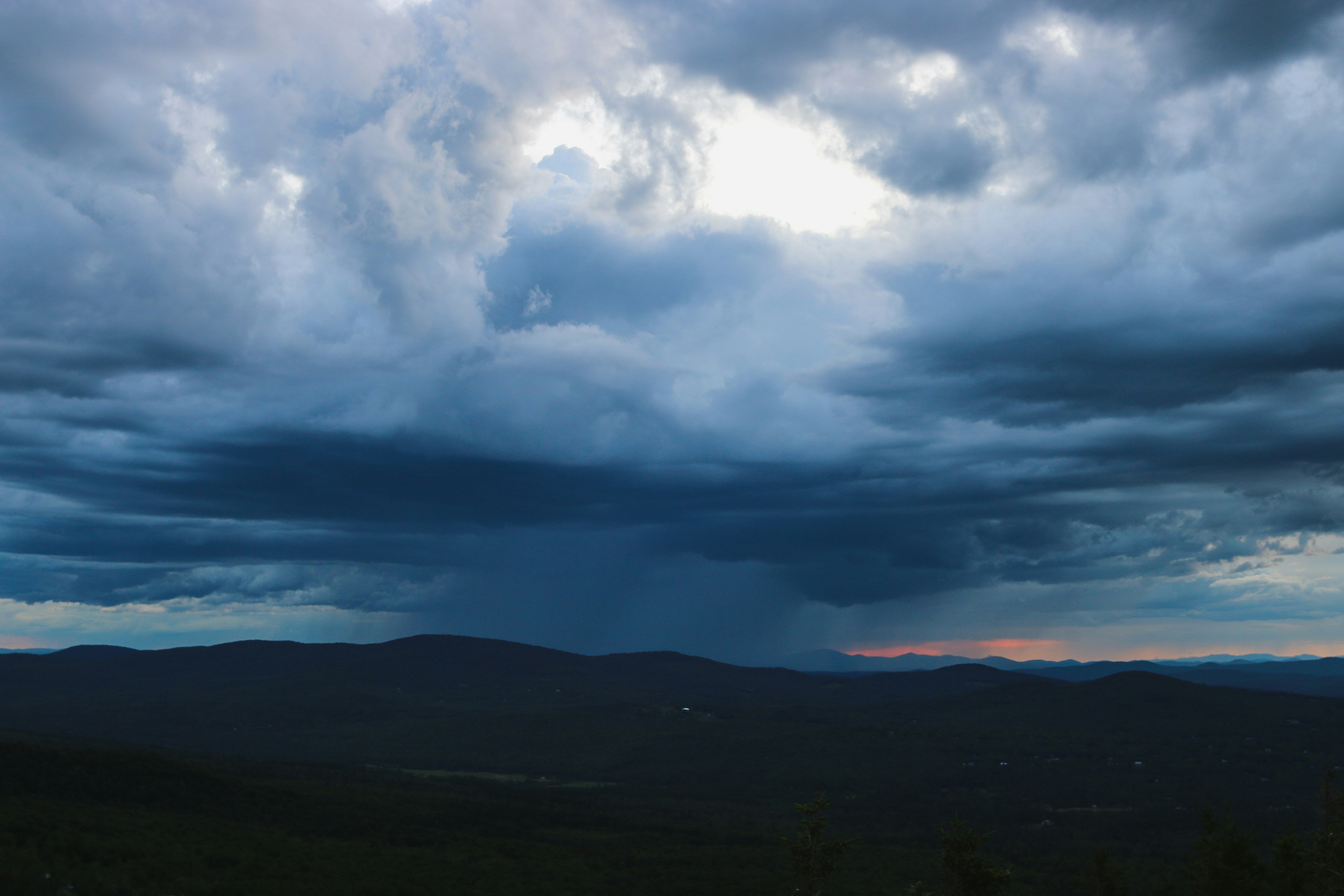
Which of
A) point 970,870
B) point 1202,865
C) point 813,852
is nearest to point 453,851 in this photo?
point 813,852

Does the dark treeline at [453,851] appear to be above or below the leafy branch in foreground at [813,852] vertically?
below

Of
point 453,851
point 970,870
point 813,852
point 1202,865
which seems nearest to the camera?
point 970,870

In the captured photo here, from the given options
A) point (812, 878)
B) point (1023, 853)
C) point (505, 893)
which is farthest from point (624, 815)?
point (812, 878)

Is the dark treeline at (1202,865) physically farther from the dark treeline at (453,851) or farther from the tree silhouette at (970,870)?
the dark treeline at (453,851)

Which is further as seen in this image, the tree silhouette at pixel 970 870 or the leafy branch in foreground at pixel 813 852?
the leafy branch in foreground at pixel 813 852

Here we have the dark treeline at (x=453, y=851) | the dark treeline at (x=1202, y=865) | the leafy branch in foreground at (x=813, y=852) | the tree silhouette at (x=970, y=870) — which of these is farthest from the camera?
the dark treeline at (x=453, y=851)

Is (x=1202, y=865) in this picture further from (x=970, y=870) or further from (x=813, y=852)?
(x=970, y=870)

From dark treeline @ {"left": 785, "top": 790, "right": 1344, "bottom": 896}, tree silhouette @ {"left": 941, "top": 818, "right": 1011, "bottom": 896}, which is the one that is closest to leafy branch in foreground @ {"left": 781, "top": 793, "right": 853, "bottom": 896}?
dark treeline @ {"left": 785, "top": 790, "right": 1344, "bottom": 896}

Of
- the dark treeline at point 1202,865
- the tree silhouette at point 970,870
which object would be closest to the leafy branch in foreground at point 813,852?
the dark treeline at point 1202,865

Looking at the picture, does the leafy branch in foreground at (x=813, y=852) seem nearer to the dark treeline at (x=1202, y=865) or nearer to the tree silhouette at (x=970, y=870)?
the dark treeline at (x=1202, y=865)

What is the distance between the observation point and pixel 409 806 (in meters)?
159

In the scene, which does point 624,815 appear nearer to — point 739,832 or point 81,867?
point 739,832

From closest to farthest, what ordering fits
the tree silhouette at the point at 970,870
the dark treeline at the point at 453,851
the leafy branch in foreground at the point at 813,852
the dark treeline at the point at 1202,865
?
1. the tree silhouette at the point at 970,870
2. the dark treeline at the point at 1202,865
3. the leafy branch in foreground at the point at 813,852
4. the dark treeline at the point at 453,851

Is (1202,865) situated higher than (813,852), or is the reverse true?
(813,852)
